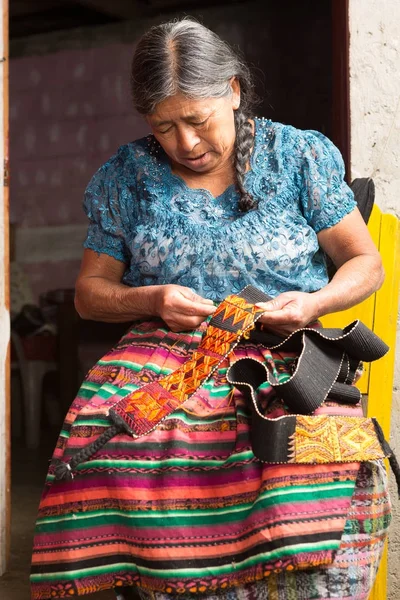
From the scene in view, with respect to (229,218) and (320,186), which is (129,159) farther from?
(320,186)

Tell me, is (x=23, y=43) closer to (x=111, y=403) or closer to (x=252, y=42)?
(x=252, y=42)

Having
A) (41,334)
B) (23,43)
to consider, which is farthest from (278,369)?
(23,43)

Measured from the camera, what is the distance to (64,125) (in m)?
8.00

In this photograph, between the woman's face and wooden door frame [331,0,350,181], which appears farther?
wooden door frame [331,0,350,181]

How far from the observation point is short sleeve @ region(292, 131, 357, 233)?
2.24 m

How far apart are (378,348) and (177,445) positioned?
53 cm

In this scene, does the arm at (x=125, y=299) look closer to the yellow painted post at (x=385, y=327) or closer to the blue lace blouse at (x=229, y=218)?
the blue lace blouse at (x=229, y=218)

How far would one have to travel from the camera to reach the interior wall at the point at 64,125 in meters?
7.74

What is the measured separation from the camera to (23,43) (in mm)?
8172

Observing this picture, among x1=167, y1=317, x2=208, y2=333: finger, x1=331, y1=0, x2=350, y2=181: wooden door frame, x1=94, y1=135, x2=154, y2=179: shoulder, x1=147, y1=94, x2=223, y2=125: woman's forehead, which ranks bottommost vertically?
x1=167, y1=317, x2=208, y2=333: finger

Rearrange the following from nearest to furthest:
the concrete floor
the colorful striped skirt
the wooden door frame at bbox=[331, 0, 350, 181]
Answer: the colorful striped skirt → the wooden door frame at bbox=[331, 0, 350, 181] → the concrete floor

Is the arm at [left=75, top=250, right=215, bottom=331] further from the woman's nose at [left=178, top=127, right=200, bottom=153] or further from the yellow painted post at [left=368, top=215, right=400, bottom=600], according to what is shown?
the yellow painted post at [left=368, top=215, right=400, bottom=600]

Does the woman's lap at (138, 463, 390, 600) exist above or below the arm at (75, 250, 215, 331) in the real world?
below

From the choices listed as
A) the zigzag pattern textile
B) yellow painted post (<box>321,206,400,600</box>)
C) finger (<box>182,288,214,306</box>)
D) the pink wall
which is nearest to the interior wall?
the pink wall
